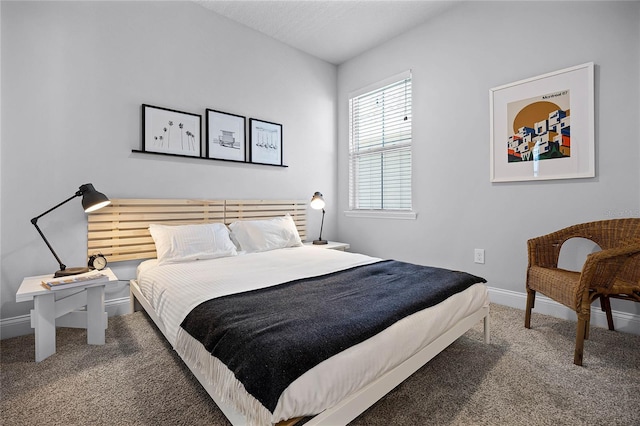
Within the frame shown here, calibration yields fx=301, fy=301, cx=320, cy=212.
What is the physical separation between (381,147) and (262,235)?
193cm

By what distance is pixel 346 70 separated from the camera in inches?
167

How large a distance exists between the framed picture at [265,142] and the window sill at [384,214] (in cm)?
122

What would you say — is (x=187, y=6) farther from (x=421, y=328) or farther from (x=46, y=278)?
(x=421, y=328)

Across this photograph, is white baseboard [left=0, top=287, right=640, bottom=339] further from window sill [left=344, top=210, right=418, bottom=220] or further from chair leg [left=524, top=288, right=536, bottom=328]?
window sill [left=344, top=210, right=418, bottom=220]

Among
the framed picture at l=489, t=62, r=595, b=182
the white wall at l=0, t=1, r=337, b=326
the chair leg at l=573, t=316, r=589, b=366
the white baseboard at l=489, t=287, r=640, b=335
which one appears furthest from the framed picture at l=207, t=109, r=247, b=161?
the chair leg at l=573, t=316, r=589, b=366

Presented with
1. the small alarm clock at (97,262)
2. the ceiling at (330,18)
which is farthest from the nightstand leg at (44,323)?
the ceiling at (330,18)

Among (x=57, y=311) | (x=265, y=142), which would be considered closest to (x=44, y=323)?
(x=57, y=311)

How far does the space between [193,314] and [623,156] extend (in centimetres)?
309

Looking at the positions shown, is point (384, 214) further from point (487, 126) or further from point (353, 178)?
point (487, 126)

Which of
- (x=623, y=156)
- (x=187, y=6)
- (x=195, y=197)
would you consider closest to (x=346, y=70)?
(x=187, y=6)

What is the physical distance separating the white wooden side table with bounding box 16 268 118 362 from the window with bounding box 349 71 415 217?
2933mm

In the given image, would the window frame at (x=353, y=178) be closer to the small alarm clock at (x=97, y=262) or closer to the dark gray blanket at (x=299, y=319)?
the dark gray blanket at (x=299, y=319)

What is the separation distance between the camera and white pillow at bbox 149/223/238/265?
2.52 meters

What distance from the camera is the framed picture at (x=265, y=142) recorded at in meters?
3.46
